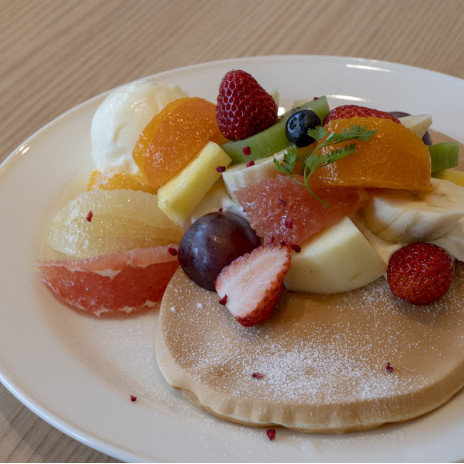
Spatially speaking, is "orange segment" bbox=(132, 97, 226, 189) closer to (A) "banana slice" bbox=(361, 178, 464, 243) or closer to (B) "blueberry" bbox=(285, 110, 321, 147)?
(B) "blueberry" bbox=(285, 110, 321, 147)

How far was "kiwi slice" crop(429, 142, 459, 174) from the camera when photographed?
1893 millimetres

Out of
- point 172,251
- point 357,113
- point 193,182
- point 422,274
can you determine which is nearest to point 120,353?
point 172,251

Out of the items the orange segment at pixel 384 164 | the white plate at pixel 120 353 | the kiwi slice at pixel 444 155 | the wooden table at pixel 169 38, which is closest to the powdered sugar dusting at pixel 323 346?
the white plate at pixel 120 353

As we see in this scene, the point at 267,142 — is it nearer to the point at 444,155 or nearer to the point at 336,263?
the point at 336,263

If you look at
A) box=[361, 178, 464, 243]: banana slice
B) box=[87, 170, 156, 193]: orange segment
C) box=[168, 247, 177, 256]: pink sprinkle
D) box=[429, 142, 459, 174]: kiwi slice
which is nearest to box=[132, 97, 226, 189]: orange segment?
box=[87, 170, 156, 193]: orange segment

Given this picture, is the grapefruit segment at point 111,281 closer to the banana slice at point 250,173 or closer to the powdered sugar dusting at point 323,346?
the powdered sugar dusting at point 323,346

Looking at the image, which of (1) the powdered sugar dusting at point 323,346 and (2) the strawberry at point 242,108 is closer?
(1) the powdered sugar dusting at point 323,346

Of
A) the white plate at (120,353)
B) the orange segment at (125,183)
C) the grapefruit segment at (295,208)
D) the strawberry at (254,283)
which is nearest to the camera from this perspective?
the white plate at (120,353)

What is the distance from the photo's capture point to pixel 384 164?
1.61 m

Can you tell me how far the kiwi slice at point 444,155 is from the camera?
1893 millimetres

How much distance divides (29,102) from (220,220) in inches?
66.3

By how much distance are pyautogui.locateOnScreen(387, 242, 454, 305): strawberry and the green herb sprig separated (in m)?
0.29

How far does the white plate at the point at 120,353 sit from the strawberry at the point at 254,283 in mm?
305

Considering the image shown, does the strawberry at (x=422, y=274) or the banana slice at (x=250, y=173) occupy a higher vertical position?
the banana slice at (x=250, y=173)
